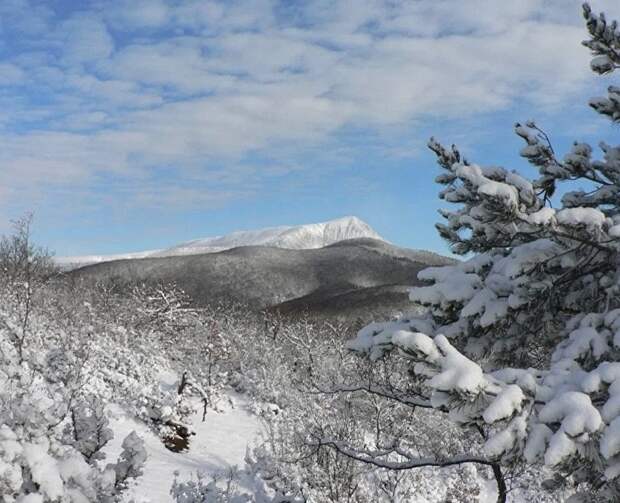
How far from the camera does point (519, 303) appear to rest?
4.81 m

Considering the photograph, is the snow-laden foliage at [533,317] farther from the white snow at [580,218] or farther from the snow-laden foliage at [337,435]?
the snow-laden foliage at [337,435]

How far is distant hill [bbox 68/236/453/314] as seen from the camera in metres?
68.6

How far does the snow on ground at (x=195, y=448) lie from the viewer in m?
11.3

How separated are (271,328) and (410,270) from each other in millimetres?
50137

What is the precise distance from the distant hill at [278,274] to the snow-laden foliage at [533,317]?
53.8m

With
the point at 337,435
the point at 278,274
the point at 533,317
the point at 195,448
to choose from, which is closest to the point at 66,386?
the point at 195,448

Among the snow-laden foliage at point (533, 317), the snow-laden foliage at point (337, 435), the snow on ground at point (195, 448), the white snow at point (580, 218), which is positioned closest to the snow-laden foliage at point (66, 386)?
the snow on ground at point (195, 448)

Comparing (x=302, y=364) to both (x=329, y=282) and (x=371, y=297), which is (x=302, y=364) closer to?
(x=371, y=297)

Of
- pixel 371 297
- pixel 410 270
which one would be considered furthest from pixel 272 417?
pixel 410 270

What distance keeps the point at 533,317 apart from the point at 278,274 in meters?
73.8

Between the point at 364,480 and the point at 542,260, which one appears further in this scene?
the point at 364,480

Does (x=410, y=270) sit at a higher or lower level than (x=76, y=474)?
higher

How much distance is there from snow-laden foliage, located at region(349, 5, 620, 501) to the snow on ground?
693 cm

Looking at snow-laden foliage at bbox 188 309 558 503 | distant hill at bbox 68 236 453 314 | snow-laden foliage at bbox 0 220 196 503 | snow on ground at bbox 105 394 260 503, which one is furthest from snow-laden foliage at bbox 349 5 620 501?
distant hill at bbox 68 236 453 314
